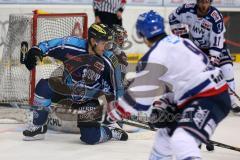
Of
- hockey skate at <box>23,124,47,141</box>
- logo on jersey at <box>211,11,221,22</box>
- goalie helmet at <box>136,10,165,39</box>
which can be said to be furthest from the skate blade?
logo on jersey at <box>211,11,221,22</box>

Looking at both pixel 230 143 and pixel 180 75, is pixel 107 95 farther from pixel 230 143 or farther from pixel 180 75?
pixel 180 75

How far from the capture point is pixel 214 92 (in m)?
2.84

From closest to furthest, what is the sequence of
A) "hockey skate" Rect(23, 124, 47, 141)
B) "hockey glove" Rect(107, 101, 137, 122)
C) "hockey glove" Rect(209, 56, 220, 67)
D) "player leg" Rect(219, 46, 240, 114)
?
"hockey glove" Rect(107, 101, 137, 122) < "hockey skate" Rect(23, 124, 47, 141) < "hockey glove" Rect(209, 56, 220, 67) < "player leg" Rect(219, 46, 240, 114)

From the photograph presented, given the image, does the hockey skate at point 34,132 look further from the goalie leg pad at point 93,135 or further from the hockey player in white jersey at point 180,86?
the hockey player in white jersey at point 180,86

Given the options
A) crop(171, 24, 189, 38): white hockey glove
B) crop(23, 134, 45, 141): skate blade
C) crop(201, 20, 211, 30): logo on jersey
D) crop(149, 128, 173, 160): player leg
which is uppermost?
crop(201, 20, 211, 30): logo on jersey

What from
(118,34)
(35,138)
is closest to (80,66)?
(35,138)

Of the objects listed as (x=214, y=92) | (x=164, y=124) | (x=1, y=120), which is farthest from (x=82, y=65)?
(x=214, y=92)

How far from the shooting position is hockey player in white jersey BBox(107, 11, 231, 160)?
9.09 feet

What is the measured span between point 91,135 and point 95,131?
4cm

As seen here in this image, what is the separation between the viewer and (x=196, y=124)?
2.77 metres

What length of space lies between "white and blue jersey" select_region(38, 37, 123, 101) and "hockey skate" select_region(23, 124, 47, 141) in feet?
1.10

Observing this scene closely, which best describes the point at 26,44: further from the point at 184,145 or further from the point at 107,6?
the point at 184,145

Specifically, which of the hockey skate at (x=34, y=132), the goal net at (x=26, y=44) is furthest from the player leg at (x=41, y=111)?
the goal net at (x=26, y=44)

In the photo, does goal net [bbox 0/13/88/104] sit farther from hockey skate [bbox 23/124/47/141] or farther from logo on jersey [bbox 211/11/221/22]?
logo on jersey [bbox 211/11/221/22]
